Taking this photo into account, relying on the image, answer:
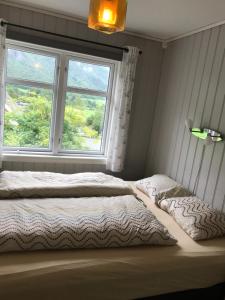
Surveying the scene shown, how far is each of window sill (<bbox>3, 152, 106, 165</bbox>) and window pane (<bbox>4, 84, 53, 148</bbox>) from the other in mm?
159

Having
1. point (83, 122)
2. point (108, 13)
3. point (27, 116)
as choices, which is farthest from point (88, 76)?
point (108, 13)

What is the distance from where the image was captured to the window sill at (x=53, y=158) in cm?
284

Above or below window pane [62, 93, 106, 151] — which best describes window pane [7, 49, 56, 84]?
above

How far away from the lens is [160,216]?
221 centimetres

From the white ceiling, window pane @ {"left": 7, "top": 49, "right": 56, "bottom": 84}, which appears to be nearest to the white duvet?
window pane @ {"left": 7, "top": 49, "right": 56, "bottom": 84}

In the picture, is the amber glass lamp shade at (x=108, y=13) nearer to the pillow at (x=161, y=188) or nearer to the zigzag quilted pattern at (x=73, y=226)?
the zigzag quilted pattern at (x=73, y=226)

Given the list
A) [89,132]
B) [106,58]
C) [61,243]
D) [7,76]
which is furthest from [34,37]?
[61,243]

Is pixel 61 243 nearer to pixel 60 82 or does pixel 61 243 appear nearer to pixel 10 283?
pixel 10 283

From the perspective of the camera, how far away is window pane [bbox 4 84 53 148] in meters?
2.86

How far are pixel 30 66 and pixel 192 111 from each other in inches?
71.5

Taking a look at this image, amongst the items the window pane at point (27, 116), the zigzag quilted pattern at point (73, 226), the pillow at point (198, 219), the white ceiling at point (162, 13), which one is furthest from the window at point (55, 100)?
the pillow at point (198, 219)

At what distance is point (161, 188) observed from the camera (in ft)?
8.35

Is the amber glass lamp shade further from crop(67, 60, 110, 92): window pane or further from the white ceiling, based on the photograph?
crop(67, 60, 110, 92): window pane

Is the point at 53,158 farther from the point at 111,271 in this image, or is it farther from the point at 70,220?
the point at 111,271
